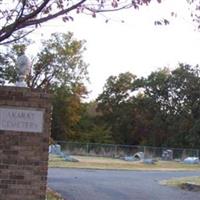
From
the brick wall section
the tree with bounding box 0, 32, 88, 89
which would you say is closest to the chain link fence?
the tree with bounding box 0, 32, 88, 89

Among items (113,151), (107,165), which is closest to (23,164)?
(107,165)

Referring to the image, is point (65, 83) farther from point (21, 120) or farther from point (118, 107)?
point (21, 120)

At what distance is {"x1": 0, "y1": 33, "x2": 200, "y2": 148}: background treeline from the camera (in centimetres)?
7669

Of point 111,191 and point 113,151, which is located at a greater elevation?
point 113,151

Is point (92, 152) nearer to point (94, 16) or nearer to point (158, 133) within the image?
point (158, 133)

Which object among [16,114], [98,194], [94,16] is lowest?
[98,194]

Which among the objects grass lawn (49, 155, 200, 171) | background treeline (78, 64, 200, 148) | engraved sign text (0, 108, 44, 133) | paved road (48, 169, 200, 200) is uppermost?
background treeline (78, 64, 200, 148)

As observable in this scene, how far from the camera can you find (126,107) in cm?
8825

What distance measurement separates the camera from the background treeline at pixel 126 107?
76.7 m

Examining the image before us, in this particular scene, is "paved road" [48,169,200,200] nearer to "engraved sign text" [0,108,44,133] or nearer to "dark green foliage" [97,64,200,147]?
"engraved sign text" [0,108,44,133]

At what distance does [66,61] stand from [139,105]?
18980mm

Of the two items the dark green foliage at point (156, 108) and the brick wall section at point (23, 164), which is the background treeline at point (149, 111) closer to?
the dark green foliage at point (156, 108)

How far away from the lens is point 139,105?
8831cm

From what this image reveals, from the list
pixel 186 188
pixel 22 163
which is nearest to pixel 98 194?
pixel 186 188
